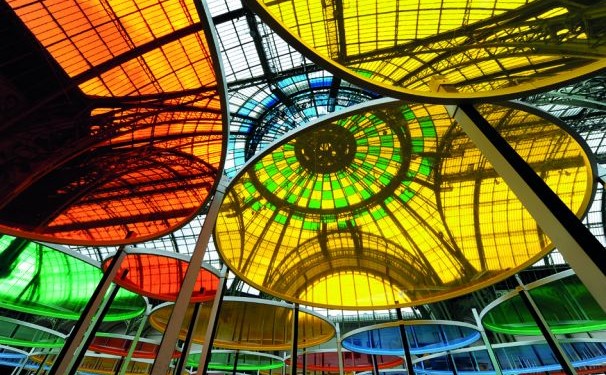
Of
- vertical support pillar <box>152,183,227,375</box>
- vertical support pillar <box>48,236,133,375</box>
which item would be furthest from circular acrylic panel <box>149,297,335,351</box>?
vertical support pillar <box>152,183,227,375</box>

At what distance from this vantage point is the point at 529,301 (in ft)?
69.3

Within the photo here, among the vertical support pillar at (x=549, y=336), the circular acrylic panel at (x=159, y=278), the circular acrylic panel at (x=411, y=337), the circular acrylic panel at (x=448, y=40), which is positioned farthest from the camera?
the circular acrylic panel at (x=411, y=337)

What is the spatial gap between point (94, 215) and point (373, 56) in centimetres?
2077

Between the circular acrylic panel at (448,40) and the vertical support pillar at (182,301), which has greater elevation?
the circular acrylic panel at (448,40)

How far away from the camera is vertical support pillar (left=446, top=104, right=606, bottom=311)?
624cm

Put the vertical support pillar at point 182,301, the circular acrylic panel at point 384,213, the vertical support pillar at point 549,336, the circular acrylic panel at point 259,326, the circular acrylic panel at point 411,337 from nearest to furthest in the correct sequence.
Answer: the vertical support pillar at point 182,301 < the vertical support pillar at point 549,336 < the circular acrylic panel at point 384,213 < the circular acrylic panel at point 259,326 < the circular acrylic panel at point 411,337

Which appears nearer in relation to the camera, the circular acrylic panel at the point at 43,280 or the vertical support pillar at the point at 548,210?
the vertical support pillar at the point at 548,210

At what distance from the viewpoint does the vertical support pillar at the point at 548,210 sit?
6238 mm

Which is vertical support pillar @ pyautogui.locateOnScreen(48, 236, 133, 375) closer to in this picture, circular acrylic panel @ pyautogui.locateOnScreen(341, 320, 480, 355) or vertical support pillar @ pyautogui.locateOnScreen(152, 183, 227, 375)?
vertical support pillar @ pyautogui.locateOnScreen(152, 183, 227, 375)

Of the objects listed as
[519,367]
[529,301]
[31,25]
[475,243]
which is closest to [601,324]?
[529,301]

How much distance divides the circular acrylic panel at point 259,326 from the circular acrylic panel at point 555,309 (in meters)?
14.9

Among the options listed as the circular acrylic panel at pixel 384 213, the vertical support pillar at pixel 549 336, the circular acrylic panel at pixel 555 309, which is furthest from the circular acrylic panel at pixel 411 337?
the vertical support pillar at pixel 549 336

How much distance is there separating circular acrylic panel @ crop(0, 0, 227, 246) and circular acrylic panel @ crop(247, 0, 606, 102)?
183 inches

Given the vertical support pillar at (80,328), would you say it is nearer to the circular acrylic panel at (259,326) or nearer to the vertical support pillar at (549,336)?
the circular acrylic panel at (259,326)
